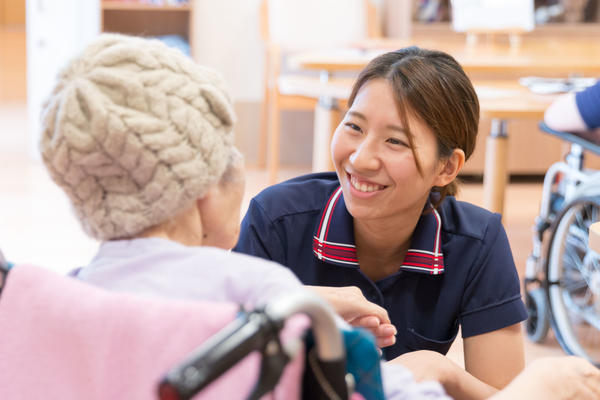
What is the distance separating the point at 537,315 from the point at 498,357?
1.30 m

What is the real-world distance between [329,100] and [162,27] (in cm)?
266

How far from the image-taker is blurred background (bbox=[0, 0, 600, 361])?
4.27m

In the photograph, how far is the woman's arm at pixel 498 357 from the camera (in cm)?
138

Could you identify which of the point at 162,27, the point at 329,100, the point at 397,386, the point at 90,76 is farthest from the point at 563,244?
the point at 162,27

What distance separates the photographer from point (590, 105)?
7.30 ft

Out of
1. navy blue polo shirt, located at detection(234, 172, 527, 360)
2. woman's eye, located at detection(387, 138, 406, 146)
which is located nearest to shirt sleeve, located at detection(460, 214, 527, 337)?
navy blue polo shirt, located at detection(234, 172, 527, 360)

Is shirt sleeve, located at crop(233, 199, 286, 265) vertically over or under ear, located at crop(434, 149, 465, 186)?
under

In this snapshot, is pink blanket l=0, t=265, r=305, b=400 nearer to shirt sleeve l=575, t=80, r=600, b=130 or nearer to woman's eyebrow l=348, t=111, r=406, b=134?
woman's eyebrow l=348, t=111, r=406, b=134

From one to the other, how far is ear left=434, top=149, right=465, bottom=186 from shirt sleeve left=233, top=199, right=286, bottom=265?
1.02ft

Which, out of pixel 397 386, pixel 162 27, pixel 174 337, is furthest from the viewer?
pixel 162 27

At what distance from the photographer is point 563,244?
252cm

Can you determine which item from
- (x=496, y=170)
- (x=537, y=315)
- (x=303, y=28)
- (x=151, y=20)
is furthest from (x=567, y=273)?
(x=151, y=20)

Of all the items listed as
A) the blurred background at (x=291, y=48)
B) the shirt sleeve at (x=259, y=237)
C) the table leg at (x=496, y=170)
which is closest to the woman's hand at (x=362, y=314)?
the shirt sleeve at (x=259, y=237)

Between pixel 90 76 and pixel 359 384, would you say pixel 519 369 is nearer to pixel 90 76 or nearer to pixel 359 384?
pixel 359 384
